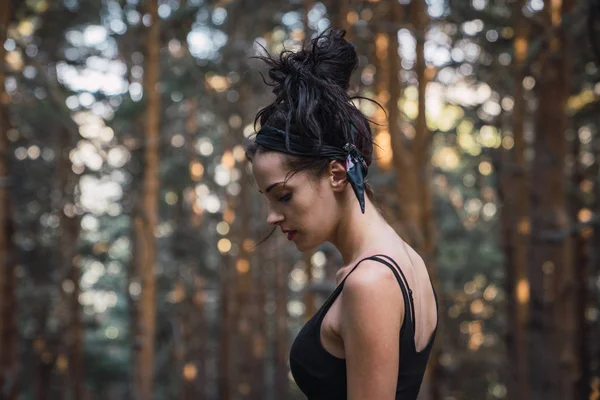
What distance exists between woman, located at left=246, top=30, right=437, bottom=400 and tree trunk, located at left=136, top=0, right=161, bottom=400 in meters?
8.26

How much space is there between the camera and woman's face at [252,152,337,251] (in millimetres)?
2340

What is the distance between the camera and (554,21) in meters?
10.1

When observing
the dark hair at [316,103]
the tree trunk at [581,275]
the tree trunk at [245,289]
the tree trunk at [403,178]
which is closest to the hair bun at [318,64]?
the dark hair at [316,103]

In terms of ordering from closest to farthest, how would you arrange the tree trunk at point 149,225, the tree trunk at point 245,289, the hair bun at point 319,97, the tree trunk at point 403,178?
the hair bun at point 319,97, the tree trunk at point 403,178, the tree trunk at point 149,225, the tree trunk at point 245,289

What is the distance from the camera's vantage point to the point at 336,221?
94.7 inches

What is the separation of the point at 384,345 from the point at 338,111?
2.51ft

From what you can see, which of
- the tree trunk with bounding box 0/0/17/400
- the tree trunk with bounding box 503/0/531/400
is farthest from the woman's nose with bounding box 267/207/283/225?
the tree trunk with bounding box 503/0/531/400

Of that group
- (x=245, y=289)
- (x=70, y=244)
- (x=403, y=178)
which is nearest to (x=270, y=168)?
(x=403, y=178)

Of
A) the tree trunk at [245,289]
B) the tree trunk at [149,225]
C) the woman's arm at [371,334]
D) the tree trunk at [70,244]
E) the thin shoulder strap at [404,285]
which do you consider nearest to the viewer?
the woman's arm at [371,334]

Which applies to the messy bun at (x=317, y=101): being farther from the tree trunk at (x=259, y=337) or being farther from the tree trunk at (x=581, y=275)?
the tree trunk at (x=259, y=337)

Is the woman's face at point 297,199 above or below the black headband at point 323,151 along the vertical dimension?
below

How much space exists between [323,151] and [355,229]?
0.29 meters

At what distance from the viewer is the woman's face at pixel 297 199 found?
2.34m

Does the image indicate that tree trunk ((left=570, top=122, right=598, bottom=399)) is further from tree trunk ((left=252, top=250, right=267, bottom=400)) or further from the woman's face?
the woman's face
